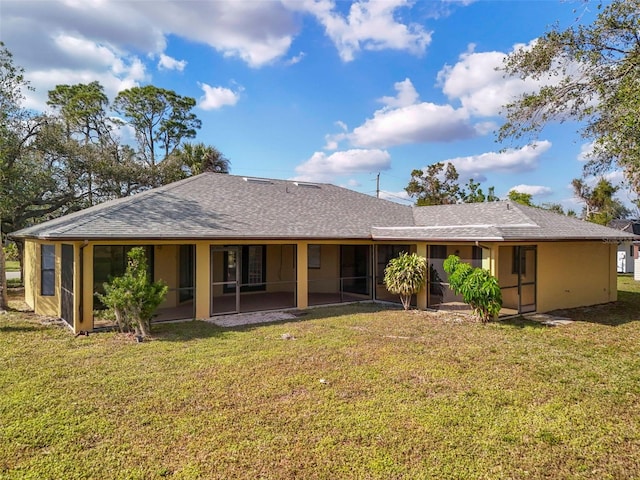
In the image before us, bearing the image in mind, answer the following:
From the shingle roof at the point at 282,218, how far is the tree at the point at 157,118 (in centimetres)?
2071

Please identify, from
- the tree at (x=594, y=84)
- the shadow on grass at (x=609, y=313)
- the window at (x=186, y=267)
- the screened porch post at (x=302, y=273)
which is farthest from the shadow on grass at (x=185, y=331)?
the shadow on grass at (x=609, y=313)

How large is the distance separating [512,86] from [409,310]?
23.4 ft

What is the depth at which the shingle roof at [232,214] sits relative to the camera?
33.7 feet

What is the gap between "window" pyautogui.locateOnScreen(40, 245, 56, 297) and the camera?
1189cm

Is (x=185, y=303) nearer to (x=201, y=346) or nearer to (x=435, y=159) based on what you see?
(x=201, y=346)

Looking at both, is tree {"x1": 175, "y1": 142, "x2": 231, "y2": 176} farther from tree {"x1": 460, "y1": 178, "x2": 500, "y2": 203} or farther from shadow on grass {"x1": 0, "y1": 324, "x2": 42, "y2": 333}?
tree {"x1": 460, "y1": 178, "x2": 500, "y2": 203}

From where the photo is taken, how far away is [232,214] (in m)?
13.1

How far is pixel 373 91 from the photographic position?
713 inches

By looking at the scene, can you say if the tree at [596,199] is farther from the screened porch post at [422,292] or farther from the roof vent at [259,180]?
the roof vent at [259,180]

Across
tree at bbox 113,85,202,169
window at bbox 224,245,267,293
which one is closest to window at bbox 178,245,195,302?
window at bbox 224,245,267,293

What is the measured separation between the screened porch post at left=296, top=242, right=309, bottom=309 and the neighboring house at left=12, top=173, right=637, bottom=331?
0.03 metres

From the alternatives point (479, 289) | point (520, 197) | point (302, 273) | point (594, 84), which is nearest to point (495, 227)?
point (479, 289)

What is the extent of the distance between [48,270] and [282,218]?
7.51m

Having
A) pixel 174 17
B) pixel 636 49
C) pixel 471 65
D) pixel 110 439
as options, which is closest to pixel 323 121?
pixel 471 65
